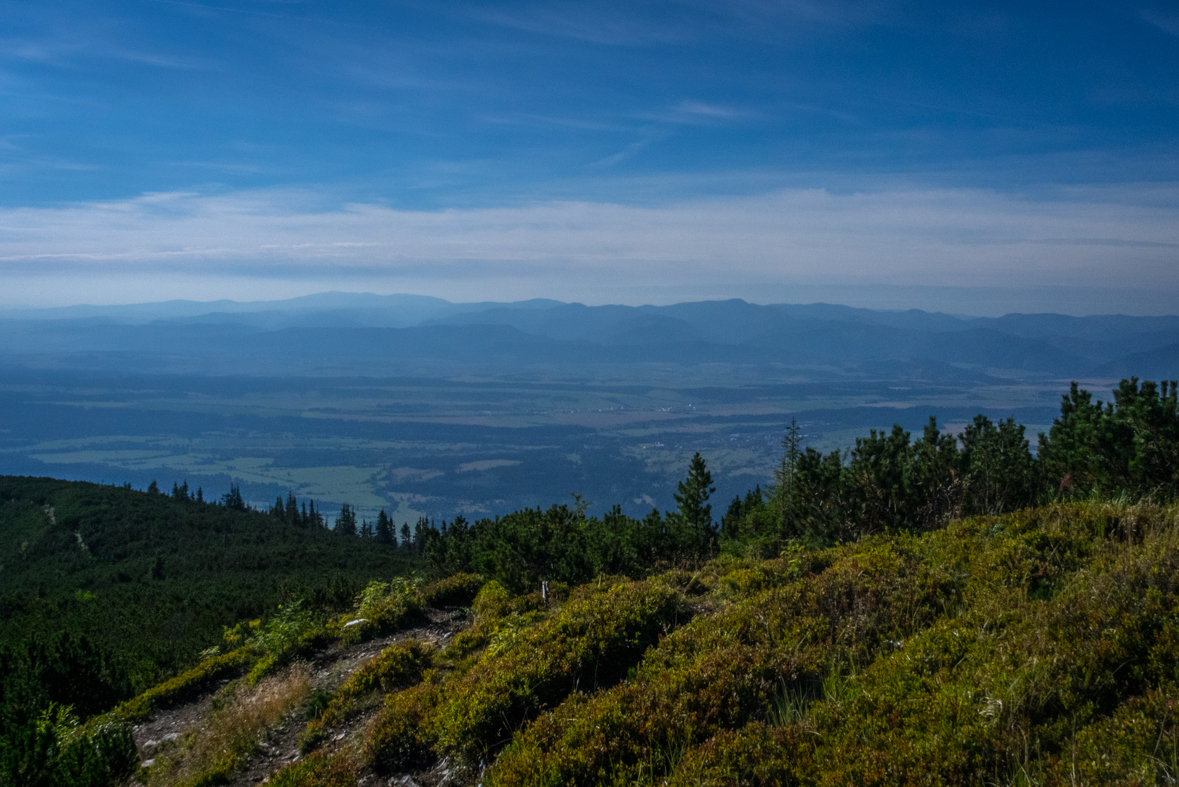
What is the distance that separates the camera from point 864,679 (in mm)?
4820

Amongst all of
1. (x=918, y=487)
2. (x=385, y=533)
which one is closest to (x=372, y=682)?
(x=918, y=487)

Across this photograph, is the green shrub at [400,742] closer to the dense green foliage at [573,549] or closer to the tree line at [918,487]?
the dense green foliage at [573,549]

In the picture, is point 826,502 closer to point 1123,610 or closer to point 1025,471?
point 1025,471

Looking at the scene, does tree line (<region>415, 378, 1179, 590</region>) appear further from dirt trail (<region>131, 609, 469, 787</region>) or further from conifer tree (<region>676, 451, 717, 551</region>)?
dirt trail (<region>131, 609, 469, 787</region>)

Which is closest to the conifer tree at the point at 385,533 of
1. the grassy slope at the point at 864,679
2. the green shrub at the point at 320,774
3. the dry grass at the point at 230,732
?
the dry grass at the point at 230,732

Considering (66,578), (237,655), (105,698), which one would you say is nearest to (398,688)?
(237,655)

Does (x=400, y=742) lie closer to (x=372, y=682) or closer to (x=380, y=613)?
(x=372, y=682)

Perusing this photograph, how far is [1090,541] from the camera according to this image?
21.5 ft

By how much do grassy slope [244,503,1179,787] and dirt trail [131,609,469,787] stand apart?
822 mm

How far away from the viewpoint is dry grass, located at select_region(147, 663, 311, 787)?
6.49 metres

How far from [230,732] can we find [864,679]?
7.50 m

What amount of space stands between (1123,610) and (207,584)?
51680mm

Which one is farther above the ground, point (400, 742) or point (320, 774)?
point (400, 742)

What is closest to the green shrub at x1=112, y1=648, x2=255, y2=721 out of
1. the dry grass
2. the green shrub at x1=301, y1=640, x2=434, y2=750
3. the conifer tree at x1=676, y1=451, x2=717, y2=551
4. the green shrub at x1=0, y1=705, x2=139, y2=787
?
the dry grass
